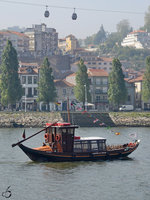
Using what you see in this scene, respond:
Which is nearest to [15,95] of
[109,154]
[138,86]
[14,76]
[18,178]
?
[14,76]

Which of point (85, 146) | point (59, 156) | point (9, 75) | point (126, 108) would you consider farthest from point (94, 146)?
point (126, 108)

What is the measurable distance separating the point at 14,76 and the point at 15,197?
81.4 meters

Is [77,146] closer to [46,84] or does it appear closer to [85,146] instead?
[85,146]

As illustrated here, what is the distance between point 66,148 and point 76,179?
32.6ft

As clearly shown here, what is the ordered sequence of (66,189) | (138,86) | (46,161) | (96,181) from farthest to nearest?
(138,86) → (46,161) → (96,181) → (66,189)

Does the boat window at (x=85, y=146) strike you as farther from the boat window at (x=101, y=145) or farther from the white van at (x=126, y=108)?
the white van at (x=126, y=108)

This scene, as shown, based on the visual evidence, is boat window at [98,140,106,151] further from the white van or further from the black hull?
the white van

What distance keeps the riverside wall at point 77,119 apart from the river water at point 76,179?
1880 inches

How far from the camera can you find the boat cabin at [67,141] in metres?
60.6

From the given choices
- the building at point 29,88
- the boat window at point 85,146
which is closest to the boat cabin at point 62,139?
the boat window at point 85,146

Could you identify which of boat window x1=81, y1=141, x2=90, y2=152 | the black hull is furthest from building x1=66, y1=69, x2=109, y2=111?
the black hull

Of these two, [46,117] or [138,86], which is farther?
[138,86]

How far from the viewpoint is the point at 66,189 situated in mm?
46750

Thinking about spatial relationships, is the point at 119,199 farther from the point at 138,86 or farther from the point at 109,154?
the point at 138,86
